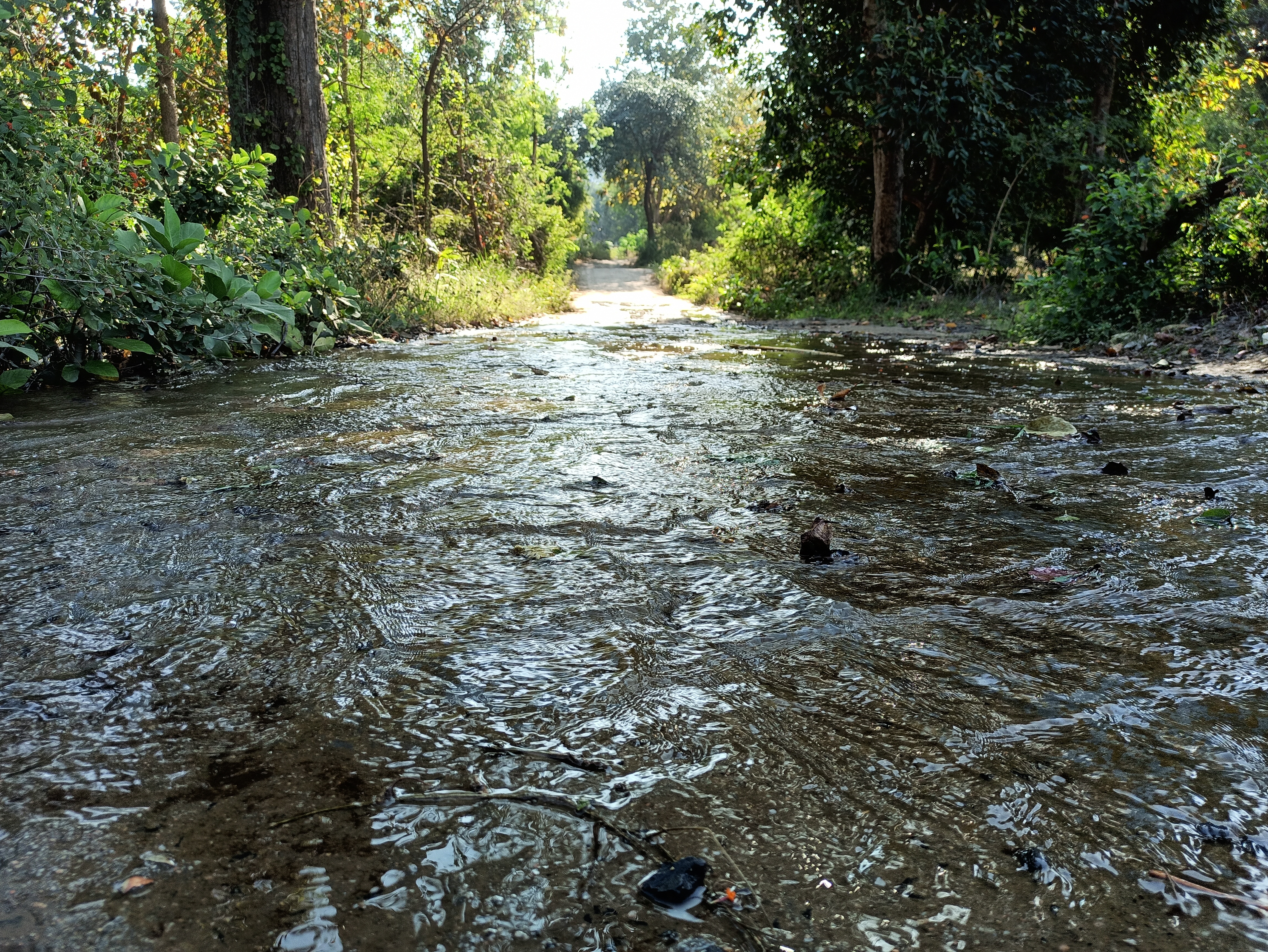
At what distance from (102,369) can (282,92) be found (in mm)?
5059

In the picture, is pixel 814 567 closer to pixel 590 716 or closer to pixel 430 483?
pixel 590 716

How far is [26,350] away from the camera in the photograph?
3807 mm

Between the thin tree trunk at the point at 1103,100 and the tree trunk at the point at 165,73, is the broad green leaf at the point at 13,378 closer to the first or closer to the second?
the tree trunk at the point at 165,73

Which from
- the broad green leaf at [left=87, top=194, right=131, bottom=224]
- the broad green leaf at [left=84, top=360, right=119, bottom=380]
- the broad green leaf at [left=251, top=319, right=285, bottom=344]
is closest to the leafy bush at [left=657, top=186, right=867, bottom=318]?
the broad green leaf at [left=251, top=319, right=285, bottom=344]

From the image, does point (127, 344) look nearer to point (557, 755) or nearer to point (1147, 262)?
point (557, 755)

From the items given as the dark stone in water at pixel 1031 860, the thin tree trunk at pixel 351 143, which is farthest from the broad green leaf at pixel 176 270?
the thin tree trunk at pixel 351 143

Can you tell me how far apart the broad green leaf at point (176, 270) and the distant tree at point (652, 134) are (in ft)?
119

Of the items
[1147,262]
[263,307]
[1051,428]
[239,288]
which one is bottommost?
[1051,428]

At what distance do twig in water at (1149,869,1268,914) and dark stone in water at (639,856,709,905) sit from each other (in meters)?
0.53

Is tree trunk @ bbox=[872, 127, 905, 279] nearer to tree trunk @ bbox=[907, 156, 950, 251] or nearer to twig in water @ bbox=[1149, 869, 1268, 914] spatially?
tree trunk @ bbox=[907, 156, 950, 251]

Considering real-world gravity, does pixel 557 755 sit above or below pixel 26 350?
below

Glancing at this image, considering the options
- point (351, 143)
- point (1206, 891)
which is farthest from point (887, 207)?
point (1206, 891)

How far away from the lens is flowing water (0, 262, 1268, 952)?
0.94m

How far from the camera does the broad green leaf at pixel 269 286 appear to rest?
545cm
